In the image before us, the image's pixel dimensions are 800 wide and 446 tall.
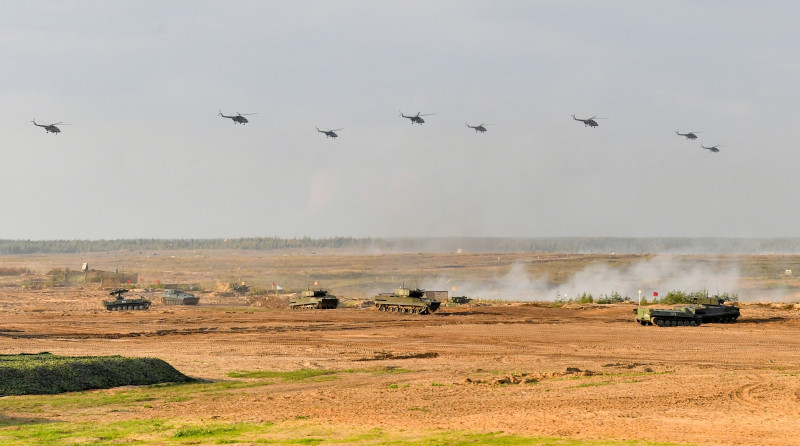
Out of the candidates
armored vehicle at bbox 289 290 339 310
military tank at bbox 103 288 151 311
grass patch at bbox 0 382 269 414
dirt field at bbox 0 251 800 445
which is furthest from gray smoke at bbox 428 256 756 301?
Answer: grass patch at bbox 0 382 269 414

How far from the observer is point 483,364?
30.4 metres

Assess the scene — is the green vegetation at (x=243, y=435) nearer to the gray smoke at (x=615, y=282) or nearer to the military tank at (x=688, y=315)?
the military tank at (x=688, y=315)

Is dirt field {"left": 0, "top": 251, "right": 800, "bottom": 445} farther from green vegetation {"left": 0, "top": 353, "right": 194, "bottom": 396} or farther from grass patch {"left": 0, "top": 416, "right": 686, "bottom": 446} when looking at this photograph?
green vegetation {"left": 0, "top": 353, "right": 194, "bottom": 396}

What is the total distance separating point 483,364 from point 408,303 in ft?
99.8

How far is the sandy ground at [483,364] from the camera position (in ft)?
62.9

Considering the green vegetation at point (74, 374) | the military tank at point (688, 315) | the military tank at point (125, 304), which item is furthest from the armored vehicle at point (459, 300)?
the green vegetation at point (74, 374)

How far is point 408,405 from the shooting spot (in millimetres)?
21156

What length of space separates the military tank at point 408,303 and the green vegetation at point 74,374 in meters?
35.2

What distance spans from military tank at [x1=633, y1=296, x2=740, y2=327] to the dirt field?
107cm

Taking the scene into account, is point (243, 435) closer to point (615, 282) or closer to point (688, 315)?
point (688, 315)

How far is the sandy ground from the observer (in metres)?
19.2

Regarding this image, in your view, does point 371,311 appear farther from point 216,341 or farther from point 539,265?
point 539,265

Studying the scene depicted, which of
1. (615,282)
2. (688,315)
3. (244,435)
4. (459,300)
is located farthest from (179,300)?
(244,435)

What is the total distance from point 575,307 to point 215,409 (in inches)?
1862
